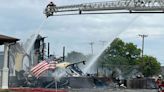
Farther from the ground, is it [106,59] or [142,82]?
[106,59]

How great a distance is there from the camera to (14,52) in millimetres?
46375

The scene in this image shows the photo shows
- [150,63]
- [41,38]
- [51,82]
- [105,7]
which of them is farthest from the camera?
[150,63]

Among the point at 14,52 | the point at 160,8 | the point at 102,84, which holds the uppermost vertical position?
the point at 160,8

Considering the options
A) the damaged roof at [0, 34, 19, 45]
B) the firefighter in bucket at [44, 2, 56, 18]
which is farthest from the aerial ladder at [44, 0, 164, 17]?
the damaged roof at [0, 34, 19, 45]

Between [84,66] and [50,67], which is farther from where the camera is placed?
[84,66]

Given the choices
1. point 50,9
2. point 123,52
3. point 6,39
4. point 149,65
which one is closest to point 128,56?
point 123,52

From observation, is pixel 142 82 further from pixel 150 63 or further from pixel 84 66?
pixel 150 63

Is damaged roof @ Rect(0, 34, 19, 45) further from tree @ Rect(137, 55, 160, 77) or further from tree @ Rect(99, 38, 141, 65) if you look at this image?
tree @ Rect(99, 38, 141, 65)

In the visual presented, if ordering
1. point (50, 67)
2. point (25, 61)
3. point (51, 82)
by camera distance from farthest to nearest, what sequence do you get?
point (25, 61) → point (51, 82) → point (50, 67)

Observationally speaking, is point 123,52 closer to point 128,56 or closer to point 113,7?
point 128,56

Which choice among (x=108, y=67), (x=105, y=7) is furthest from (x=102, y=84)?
(x=108, y=67)

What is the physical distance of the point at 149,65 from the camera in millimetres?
124250

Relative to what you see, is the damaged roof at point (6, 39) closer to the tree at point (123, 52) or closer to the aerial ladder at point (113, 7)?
the aerial ladder at point (113, 7)

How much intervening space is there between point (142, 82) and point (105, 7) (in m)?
18.3
